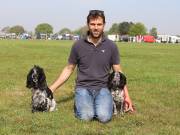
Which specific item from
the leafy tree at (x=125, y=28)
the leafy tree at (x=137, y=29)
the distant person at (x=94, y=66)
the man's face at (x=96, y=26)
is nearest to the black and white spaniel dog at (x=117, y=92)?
the distant person at (x=94, y=66)

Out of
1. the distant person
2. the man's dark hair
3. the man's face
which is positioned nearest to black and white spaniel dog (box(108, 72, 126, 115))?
the distant person

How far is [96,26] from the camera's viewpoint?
1086 cm

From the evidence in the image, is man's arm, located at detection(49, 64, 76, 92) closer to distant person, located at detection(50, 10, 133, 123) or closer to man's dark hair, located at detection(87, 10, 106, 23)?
distant person, located at detection(50, 10, 133, 123)

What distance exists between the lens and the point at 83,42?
11.3 m

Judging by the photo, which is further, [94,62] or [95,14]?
[94,62]

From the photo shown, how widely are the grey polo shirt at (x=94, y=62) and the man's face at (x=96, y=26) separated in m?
0.31

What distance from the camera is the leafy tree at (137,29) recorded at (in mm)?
176000

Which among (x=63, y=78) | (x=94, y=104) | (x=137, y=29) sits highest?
(x=63, y=78)

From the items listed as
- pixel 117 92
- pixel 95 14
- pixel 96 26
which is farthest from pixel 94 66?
pixel 95 14

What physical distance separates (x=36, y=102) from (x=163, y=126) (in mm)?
2738

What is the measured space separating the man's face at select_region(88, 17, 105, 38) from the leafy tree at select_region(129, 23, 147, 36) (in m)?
164

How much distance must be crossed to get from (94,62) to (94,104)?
885 millimetres

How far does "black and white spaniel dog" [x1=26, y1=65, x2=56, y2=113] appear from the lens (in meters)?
10.9

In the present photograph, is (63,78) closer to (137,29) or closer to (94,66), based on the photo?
(94,66)
